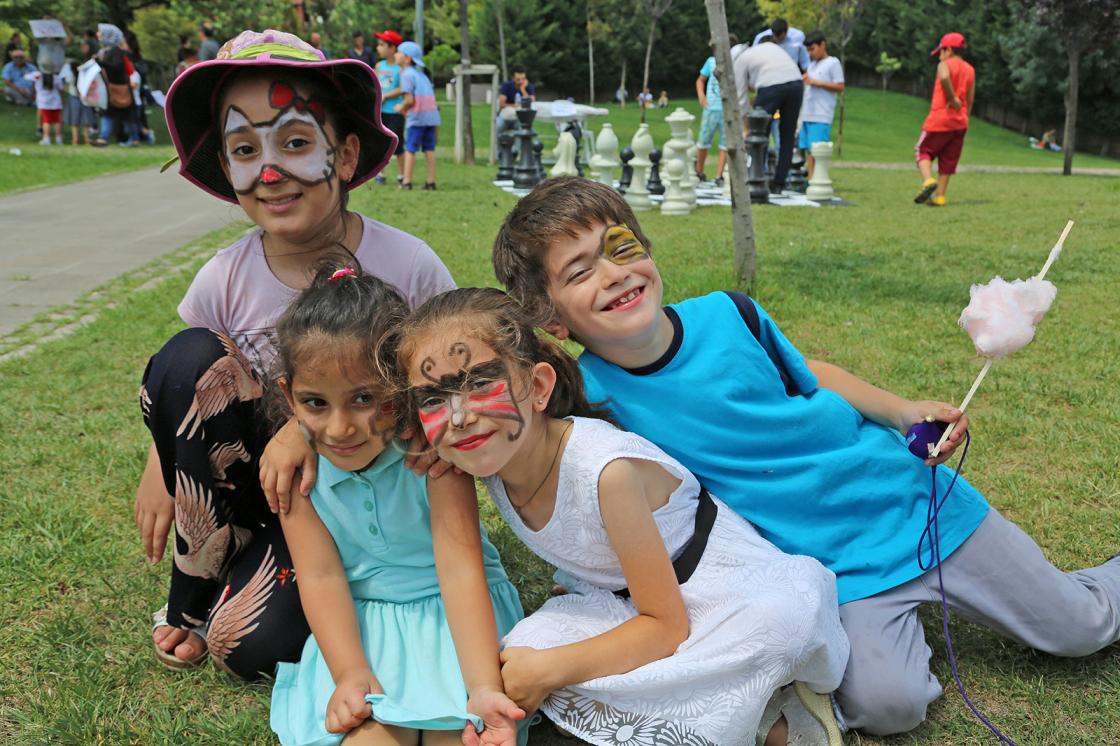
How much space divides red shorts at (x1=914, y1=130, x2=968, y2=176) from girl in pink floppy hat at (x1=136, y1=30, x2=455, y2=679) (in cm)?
990

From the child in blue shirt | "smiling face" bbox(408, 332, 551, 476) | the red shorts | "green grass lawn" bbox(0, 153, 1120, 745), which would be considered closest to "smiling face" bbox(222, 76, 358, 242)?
"smiling face" bbox(408, 332, 551, 476)

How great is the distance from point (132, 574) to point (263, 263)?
1.15 meters

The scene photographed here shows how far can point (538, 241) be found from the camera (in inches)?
94.4

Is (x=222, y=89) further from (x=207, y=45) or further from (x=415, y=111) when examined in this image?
(x=207, y=45)

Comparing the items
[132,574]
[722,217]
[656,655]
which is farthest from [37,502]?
[722,217]

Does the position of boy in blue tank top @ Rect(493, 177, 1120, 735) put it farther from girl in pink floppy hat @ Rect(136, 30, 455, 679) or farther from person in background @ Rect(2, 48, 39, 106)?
person in background @ Rect(2, 48, 39, 106)

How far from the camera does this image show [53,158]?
16.4 m

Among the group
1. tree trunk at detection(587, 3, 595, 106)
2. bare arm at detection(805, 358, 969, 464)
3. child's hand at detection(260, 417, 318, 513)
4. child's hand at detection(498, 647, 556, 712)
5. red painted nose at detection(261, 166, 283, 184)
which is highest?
tree trunk at detection(587, 3, 595, 106)

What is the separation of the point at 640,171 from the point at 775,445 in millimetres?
8452

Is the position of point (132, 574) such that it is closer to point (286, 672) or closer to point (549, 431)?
point (286, 672)

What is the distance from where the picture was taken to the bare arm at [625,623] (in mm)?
2059

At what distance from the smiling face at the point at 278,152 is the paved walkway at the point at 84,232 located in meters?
4.24

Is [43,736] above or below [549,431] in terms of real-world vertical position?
below

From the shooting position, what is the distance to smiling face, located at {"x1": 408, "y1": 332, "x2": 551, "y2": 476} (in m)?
2.06
